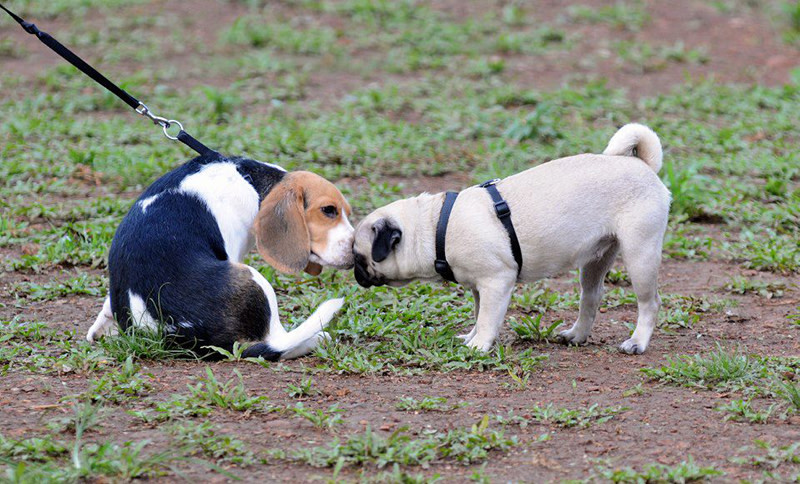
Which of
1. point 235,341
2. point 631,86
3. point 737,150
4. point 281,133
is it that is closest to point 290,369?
point 235,341

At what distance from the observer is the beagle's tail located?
5492 millimetres

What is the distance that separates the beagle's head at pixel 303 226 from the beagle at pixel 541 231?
0.47ft

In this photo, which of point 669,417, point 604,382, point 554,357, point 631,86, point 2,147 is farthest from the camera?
point 631,86

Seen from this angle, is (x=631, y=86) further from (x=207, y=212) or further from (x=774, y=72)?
(x=207, y=212)

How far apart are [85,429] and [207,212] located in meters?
1.47

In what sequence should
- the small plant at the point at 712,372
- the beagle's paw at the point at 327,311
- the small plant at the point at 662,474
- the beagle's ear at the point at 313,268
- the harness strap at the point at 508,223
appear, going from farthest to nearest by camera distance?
the beagle's ear at the point at 313,268 → the harness strap at the point at 508,223 → the beagle's paw at the point at 327,311 → the small plant at the point at 712,372 → the small plant at the point at 662,474

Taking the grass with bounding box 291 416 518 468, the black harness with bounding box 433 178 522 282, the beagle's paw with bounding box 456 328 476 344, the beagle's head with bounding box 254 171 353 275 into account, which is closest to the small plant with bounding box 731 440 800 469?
the grass with bounding box 291 416 518 468

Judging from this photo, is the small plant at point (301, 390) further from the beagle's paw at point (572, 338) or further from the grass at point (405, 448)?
the beagle's paw at point (572, 338)

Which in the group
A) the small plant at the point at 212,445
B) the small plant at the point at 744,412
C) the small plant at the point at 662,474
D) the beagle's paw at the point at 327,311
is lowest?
the small plant at the point at 744,412

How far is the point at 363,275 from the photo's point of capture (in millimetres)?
5539

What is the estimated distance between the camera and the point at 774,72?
12141 mm

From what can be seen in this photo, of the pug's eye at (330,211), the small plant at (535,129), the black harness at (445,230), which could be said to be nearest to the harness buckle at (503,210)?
the black harness at (445,230)

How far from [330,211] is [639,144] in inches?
69.1

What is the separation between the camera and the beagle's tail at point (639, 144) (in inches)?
216
